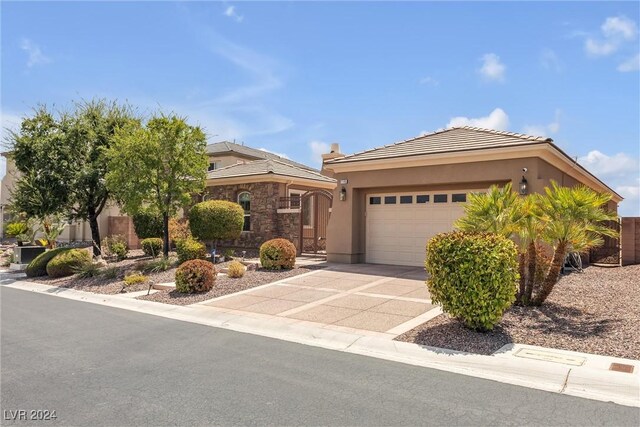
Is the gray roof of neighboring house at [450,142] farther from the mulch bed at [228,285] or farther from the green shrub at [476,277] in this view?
the green shrub at [476,277]

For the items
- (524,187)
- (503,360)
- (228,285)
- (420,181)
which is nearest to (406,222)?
(420,181)

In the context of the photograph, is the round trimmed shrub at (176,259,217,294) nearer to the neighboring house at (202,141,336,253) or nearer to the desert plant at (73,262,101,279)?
the desert plant at (73,262,101,279)

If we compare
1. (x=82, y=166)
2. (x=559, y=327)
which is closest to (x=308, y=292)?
(x=559, y=327)

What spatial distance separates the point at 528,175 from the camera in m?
12.4

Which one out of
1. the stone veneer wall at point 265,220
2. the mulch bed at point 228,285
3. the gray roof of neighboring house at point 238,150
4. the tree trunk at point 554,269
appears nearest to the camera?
the tree trunk at point 554,269

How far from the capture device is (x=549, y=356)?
6082mm

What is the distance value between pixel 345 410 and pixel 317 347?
2.49 m

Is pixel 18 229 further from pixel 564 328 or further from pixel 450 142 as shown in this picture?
pixel 564 328

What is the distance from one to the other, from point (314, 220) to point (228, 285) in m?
7.13

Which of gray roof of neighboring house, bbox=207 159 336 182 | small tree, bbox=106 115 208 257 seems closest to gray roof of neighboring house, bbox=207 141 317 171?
gray roof of neighboring house, bbox=207 159 336 182

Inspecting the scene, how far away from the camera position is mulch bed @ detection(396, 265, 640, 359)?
21.4 feet

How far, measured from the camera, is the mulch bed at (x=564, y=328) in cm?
653

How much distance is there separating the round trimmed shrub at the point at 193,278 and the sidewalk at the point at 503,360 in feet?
8.83

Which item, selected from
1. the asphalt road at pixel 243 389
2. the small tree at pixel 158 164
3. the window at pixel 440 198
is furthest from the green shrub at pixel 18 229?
the window at pixel 440 198
